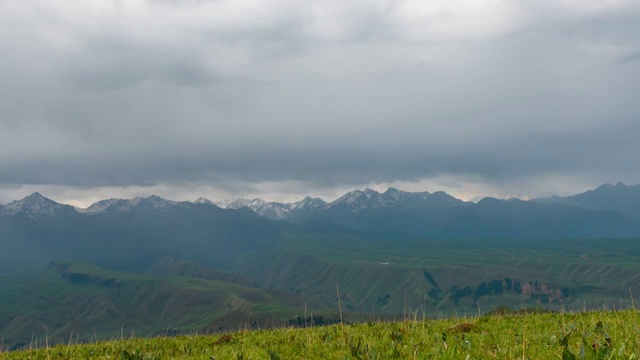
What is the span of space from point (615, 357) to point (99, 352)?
15334 mm

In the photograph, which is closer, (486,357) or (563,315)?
(486,357)

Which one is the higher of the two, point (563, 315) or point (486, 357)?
point (486, 357)

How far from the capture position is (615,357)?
742cm

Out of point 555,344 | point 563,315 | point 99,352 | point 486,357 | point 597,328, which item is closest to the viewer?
point 486,357

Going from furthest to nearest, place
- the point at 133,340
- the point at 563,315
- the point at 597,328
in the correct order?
the point at 133,340
the point at 563,315
the point at 597,328

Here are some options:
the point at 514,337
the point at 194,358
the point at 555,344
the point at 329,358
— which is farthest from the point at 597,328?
the point at 194,358

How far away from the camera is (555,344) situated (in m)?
9.89

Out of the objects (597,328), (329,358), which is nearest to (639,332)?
(597,328)

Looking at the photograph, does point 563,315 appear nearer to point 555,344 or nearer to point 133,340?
point 555,344

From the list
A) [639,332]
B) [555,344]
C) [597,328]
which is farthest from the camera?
[597,328]

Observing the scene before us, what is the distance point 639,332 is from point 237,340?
39.2 ft

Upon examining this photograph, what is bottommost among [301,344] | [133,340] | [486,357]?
[133,340]

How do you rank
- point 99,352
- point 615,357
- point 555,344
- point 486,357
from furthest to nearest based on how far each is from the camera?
point 99,352
point 555,344
point 486,357
point 615,357

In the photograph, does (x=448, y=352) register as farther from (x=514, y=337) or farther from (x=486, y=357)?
(x=514, y=337)
